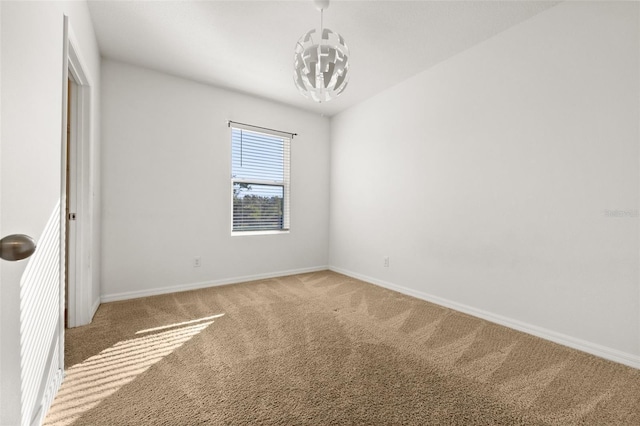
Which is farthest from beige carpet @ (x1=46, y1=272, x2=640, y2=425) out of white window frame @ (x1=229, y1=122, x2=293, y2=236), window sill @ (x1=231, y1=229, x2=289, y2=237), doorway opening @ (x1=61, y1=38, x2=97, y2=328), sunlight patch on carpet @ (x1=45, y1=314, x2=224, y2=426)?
white window frame @ (x1=229, y1=122, x2=293, y2=236)

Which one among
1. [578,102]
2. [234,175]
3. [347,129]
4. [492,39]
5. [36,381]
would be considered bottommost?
[36,381]

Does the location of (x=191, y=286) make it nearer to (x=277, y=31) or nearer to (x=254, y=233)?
(x=254, y=233)

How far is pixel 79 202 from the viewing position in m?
2.37

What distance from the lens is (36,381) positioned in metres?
1.24

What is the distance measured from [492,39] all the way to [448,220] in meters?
1.73

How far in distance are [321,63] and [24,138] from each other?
1.60 metres

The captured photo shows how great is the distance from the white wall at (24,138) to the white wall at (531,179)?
3.12 m

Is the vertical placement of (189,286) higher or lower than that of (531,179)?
lower

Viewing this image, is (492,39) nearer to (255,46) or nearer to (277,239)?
(255,46)

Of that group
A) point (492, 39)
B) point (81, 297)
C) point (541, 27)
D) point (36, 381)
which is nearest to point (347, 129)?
point (492, 39)

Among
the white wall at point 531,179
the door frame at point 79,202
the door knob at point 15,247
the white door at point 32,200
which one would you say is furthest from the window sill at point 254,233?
the door knob at point 15,247

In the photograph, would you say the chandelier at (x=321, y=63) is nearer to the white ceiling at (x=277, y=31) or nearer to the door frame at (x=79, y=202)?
the white ceiling at (x=277, y=31)

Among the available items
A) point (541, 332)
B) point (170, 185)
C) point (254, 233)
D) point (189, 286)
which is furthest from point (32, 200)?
point (541, 332)

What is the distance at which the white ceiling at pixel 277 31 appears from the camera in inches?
88.8
